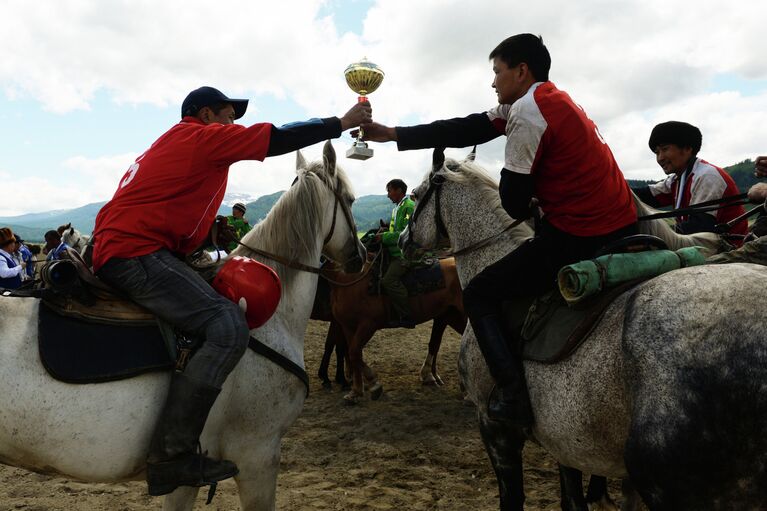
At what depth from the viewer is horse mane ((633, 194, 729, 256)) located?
2961 millimetres

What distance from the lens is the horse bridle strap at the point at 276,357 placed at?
9.84ft

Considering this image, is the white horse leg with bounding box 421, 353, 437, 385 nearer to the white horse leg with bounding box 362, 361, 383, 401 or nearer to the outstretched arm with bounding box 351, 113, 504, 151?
the white horse leg with bounding box 362, 361, 383, 401

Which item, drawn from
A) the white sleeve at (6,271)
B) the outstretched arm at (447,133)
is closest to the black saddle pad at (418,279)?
the outstretched arm at (447,133)

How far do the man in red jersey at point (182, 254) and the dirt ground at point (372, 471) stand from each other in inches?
91.6

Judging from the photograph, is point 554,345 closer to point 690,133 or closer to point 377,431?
point 690,133

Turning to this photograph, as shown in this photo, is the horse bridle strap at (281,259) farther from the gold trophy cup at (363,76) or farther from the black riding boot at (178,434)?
the gold trophy cup at (363,76)

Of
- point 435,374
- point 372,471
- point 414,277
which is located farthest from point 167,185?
point 435,374

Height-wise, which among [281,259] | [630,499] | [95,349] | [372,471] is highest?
[281,259]

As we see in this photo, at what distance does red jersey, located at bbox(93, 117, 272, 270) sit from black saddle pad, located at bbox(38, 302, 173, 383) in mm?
366

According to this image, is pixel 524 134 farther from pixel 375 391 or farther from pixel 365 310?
pixel 375 391

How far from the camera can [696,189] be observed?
4.14 m

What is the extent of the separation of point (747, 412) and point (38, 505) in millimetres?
5517

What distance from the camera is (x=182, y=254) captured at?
118 inches

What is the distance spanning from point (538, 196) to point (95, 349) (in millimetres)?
2672
